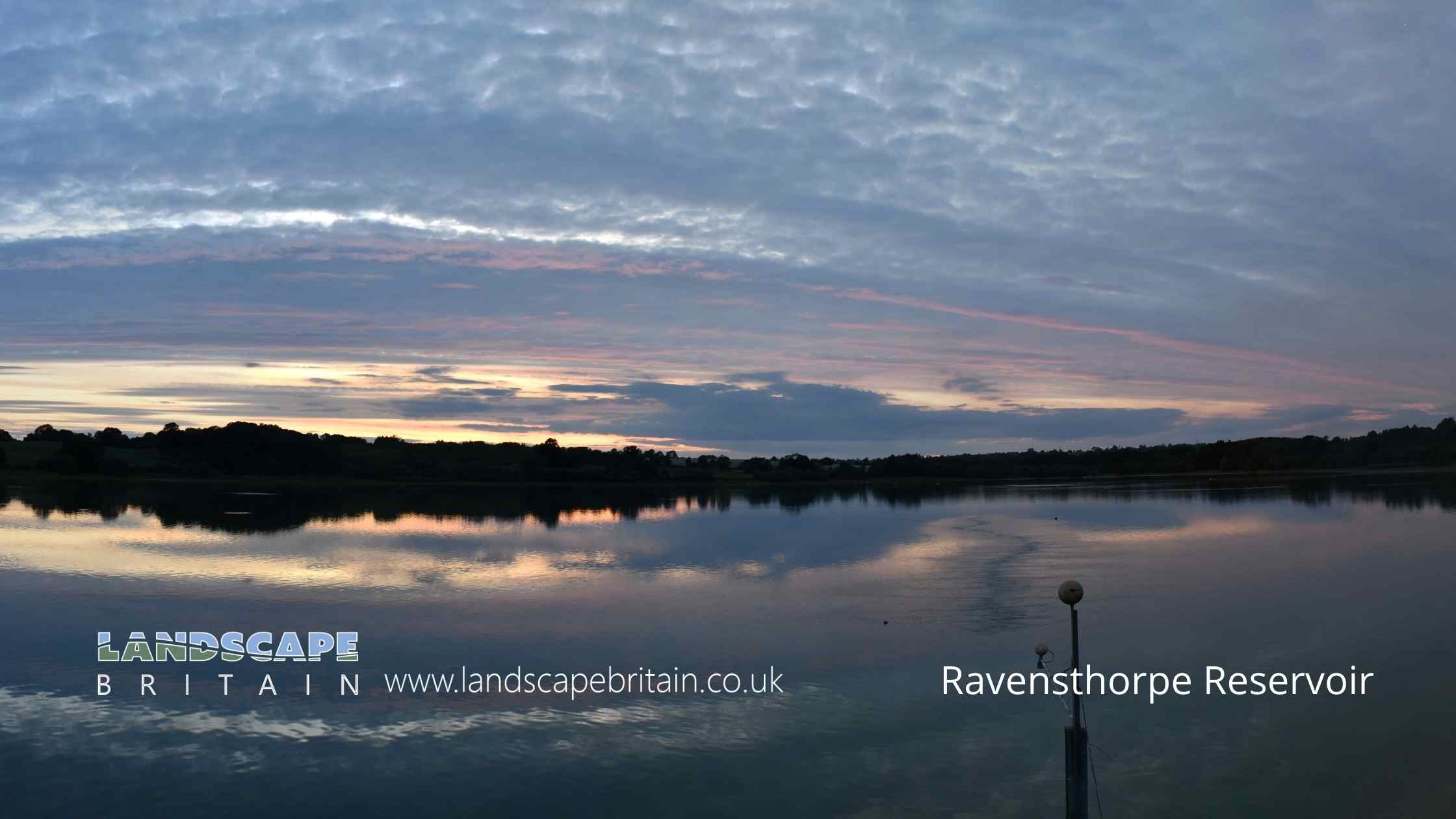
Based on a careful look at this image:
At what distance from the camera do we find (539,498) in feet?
251

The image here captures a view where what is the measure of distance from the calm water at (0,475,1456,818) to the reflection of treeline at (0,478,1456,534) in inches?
505

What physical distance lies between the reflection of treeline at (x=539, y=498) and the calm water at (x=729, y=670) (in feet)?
42.0

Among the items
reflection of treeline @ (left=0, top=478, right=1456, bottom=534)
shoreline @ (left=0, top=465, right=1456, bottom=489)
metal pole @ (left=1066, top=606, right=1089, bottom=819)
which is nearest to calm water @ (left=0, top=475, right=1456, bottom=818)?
metal pole @ (left=1066, top=606, right=1089, bottom=819)

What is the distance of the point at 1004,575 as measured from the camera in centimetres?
2972

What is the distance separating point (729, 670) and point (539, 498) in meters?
61.3

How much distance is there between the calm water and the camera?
11492 millimetres

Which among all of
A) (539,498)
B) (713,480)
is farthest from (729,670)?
(713,480)

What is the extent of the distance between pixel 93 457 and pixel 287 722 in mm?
83152

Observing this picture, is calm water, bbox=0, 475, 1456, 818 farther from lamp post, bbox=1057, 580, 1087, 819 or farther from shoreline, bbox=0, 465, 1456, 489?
shoreline, bbox=0, 465, 1456, 489

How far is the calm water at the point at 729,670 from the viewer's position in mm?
11492

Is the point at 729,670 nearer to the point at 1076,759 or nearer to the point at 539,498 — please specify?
the point at 1076,759

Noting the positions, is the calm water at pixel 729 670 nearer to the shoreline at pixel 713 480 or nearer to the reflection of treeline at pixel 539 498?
the reflection of treeline at pixel 539 498

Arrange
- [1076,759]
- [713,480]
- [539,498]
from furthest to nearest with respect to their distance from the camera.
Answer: [713,480]
[539,498]
[1076,759]

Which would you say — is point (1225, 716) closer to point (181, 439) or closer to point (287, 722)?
point (287, 722)
